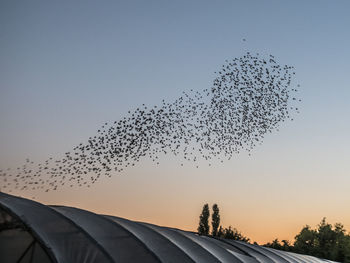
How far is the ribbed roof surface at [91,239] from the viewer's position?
13602mm

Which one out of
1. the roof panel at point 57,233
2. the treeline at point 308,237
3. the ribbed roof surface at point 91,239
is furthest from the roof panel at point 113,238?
the treeline at point 308,237

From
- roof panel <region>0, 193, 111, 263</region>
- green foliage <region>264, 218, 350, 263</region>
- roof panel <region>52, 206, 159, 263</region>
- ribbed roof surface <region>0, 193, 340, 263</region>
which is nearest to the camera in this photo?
roof panel <region>0, 193, 111, 263</region>

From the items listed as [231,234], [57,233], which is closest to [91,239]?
[57,233]

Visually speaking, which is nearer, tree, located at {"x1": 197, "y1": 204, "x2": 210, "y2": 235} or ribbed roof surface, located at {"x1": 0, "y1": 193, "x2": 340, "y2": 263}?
ribbed roof surface, located at {"x1": 0, "y1": 193, "x2": 340, "y2": 263}

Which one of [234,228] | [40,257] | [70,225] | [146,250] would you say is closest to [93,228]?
[70,225]

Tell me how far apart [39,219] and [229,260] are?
9.97m

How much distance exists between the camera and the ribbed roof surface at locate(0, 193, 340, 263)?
44.6 ft

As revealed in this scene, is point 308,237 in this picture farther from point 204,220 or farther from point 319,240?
point 204,220

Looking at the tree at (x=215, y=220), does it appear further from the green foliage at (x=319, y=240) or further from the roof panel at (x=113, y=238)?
the roof panel at (x=113, y=238)

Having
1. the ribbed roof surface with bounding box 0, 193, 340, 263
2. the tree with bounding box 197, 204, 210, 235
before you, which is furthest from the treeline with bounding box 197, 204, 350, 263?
the ribbed roof surface with bounding box 0, 193, 340, 263

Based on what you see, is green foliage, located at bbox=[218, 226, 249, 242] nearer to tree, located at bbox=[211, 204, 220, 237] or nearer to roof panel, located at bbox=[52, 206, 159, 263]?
tree, located at bbox=[211, 204, 220, 237]

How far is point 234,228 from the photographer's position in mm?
89500

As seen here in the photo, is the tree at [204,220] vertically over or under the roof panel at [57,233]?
over

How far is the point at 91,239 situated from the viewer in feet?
49.1
